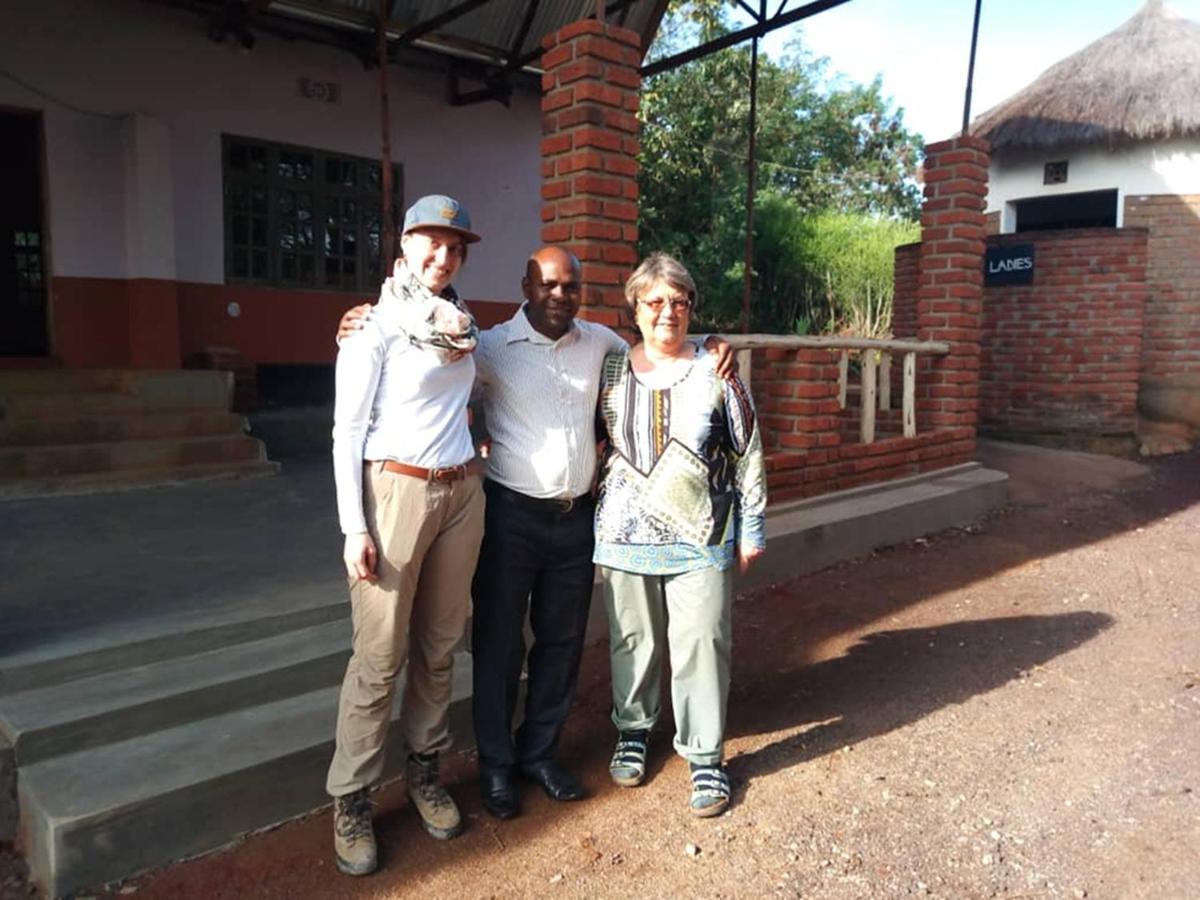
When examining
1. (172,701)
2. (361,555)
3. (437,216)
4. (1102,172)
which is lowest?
(172,701)

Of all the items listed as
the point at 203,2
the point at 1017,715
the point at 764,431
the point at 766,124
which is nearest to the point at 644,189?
the point at 766,124

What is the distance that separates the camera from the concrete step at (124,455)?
5.55m

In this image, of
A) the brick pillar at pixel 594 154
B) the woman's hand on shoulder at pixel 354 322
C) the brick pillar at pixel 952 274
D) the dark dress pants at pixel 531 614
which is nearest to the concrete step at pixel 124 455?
the brick pillar at pixel 594 154

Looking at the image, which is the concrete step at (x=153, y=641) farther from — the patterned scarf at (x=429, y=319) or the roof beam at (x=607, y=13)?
the roof beam at (x=607, y=13)

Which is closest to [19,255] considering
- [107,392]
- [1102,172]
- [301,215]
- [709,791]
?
[107,392]

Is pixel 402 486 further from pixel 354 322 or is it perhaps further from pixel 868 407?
pixel 868 407

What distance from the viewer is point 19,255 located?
7.34 meters

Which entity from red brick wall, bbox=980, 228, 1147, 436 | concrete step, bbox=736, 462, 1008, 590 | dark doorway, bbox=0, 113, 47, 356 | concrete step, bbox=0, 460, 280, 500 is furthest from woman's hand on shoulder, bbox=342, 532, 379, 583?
red brick wall, bbox=980, 228, 1147, 436

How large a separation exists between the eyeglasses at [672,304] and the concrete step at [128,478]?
4.34 metres

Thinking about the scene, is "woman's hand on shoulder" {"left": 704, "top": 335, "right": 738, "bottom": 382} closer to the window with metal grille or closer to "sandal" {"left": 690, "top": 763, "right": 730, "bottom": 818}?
"sandal" {"left": 690, "top": 763, "right": 730, "bottom": 818}

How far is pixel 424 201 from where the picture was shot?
2477 millimetres

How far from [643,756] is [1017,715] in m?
1.55

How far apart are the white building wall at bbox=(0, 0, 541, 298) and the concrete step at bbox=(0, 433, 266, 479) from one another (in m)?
1.74

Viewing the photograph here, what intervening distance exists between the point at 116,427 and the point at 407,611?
4.44 meters
